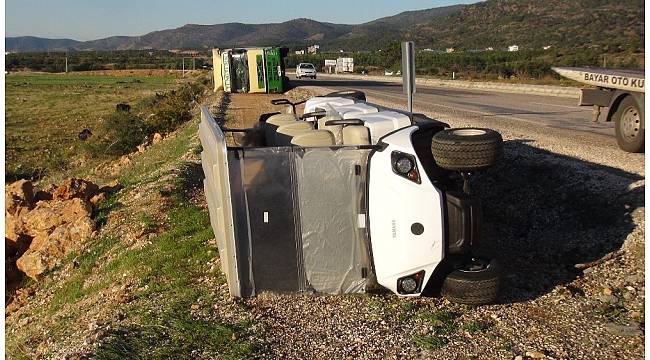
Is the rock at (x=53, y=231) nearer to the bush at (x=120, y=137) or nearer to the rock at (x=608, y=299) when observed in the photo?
the rock at (x=608, y=299)

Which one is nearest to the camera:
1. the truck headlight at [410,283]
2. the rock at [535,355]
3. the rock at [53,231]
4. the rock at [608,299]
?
the rock at [535,355]

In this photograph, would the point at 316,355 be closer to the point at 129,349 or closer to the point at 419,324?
the point at 419,324

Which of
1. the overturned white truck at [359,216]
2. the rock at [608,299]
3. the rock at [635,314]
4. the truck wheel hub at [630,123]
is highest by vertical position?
the truck wheel hub at [630,123]

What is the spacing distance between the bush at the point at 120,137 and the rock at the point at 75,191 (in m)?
10.4

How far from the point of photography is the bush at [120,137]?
21.7m

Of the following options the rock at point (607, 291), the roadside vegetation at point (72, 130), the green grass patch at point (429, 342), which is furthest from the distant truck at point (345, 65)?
the green grass patch at point (429, 342)

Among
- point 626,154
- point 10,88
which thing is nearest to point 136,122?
point 626,154

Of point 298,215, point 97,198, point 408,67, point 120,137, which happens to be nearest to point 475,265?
point 298,215

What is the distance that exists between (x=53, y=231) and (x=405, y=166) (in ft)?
21.7

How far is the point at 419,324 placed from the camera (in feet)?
15.9

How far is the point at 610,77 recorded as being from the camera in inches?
428

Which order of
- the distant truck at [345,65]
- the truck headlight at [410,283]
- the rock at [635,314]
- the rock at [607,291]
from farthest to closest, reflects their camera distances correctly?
the distant truck at [345,65], the rock at [607,291], the truck headlight at [410,283], the rock at [635,314]

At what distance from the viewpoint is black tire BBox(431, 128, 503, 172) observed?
5055 millimetres

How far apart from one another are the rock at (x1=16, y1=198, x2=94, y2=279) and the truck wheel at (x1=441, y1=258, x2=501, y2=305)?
5.75m
